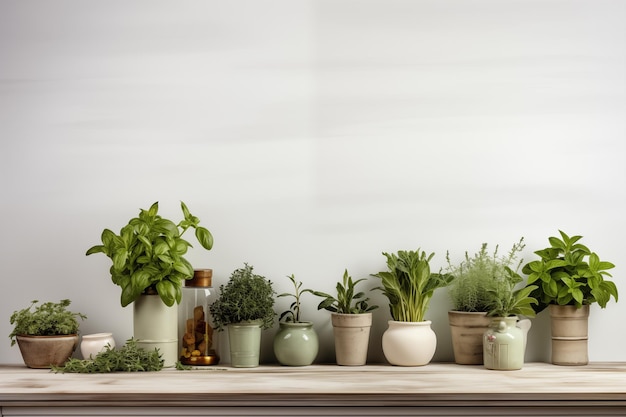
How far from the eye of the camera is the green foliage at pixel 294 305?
210 centimetres

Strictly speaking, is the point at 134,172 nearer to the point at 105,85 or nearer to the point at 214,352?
the point at 105,85

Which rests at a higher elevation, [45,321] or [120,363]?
[45,321]

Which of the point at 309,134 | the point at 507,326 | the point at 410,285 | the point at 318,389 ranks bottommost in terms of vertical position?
the point at 318,389

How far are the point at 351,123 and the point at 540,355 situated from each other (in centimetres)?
100

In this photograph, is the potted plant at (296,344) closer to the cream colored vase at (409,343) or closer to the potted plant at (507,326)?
the cream colored vase at (409,343)

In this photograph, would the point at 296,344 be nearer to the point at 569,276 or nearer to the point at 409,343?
the point at 409,343

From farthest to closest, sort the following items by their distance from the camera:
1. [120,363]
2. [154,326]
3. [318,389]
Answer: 1. [154,326]
2. [120,363]
3. [318,389]

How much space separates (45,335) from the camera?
2.02 metres

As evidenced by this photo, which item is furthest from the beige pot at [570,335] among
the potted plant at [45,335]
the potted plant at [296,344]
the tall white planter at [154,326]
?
the potted plant at [45,335]

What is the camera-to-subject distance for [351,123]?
2215 millimetres

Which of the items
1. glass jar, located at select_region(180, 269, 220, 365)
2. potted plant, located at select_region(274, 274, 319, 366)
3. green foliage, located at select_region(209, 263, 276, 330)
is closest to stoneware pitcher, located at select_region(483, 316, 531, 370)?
potted plant, located at select_region(274, 274, 319, 366)

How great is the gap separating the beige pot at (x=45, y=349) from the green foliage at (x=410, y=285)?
3.32 ft

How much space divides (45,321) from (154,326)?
348 millimetres

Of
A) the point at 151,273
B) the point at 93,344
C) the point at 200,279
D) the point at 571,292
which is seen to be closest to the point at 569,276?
the point at 571,292
